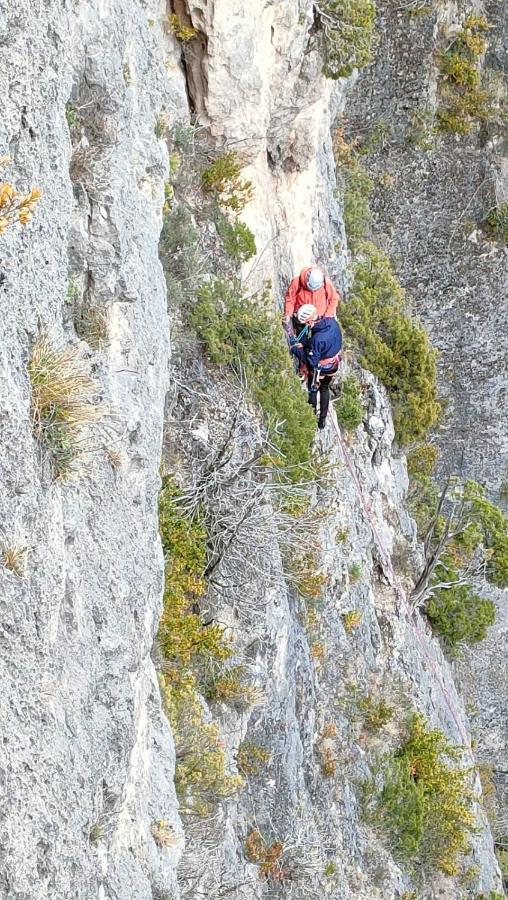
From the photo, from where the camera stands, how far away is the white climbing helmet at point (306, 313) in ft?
28.1

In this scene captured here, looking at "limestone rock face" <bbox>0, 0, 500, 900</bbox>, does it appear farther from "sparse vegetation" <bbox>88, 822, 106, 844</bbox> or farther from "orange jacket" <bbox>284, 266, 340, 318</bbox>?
"orange jacket" <bbox>284, 266, 340, 318</bbox>

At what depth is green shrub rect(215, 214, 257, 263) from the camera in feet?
27.9

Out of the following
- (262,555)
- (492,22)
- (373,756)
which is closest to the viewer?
(262,555)

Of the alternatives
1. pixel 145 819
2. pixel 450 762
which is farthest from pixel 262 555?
pixel 450 762

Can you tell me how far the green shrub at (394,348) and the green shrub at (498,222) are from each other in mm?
3273

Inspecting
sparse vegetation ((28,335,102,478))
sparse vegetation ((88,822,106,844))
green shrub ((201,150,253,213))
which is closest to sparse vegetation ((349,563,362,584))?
→ green shrub ((201,150,253,213))

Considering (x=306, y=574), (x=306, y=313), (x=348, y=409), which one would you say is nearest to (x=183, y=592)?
(x=306, y=574)

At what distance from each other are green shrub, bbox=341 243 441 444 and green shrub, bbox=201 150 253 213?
4263 mm

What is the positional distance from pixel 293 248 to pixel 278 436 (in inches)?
132

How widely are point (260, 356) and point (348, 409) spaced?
3.32 metres

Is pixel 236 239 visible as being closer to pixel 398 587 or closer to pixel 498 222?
pixel 398 587

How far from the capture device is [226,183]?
8625 mm

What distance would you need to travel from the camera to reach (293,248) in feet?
34.6

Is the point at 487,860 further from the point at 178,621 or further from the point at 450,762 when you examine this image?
the point at 178,621
